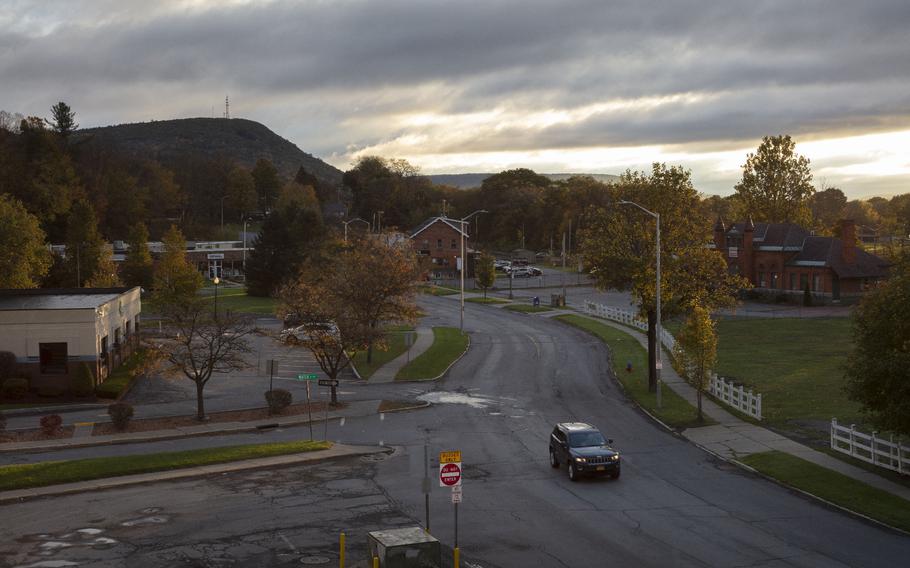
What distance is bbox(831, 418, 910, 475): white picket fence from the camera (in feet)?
91.0

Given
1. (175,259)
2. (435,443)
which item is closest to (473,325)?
(175,259)

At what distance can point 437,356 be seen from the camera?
5656 cm

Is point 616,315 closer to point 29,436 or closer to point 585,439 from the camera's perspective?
point 585,439

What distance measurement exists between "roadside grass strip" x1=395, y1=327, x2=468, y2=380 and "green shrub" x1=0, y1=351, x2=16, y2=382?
783 inches

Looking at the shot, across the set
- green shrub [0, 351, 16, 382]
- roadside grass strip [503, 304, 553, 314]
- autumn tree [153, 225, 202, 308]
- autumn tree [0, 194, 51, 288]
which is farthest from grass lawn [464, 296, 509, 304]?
green shrub [0, 351, 16, 382]

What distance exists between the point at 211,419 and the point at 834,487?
83.1 feet

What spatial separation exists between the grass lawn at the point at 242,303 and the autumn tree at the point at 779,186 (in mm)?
68438

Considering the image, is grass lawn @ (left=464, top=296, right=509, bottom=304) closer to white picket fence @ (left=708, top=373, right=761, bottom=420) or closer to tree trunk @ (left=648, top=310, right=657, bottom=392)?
tree trunk @ (left=648, top=310, right=657, bottom=392)

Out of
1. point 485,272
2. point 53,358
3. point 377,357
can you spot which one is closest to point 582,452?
point 53,358

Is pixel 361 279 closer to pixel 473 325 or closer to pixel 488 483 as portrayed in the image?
pixel 473 325

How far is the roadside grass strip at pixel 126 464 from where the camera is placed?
89.0 feet

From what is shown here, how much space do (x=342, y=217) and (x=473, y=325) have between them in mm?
109257

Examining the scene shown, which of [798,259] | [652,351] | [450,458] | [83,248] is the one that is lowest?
[652,351]

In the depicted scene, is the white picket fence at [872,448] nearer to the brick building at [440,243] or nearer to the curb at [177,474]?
the curb at [177,474]
